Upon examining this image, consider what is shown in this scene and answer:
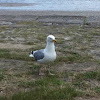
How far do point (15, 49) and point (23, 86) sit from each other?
2.91 metres

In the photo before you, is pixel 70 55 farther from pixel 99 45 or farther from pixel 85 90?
pixel 85 90

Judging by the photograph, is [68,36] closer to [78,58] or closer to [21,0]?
[78,58]

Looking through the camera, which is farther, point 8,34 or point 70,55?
point 8,34

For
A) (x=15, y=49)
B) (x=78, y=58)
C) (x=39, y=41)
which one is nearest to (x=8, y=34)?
(x=39, y=41)

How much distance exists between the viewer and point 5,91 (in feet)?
17.5

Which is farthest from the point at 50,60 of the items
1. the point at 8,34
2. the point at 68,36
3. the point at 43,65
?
the point at 8,34

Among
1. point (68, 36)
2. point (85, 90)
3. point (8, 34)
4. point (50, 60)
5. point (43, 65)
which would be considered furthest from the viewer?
point (8, 34)

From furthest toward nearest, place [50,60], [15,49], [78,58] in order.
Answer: [15,49], [78,58], [50,60]

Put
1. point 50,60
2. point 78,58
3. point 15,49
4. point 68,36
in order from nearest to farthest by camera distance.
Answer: point 50,60 → point 78,58 → point 15,49 → point 68,36

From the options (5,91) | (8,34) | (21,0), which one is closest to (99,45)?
(8,34)

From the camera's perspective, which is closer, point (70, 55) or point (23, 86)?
point (23, 86)

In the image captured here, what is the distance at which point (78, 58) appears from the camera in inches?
288

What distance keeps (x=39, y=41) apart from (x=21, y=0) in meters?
18.6

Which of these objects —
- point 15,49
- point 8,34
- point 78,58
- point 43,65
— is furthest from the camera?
point 8,34
